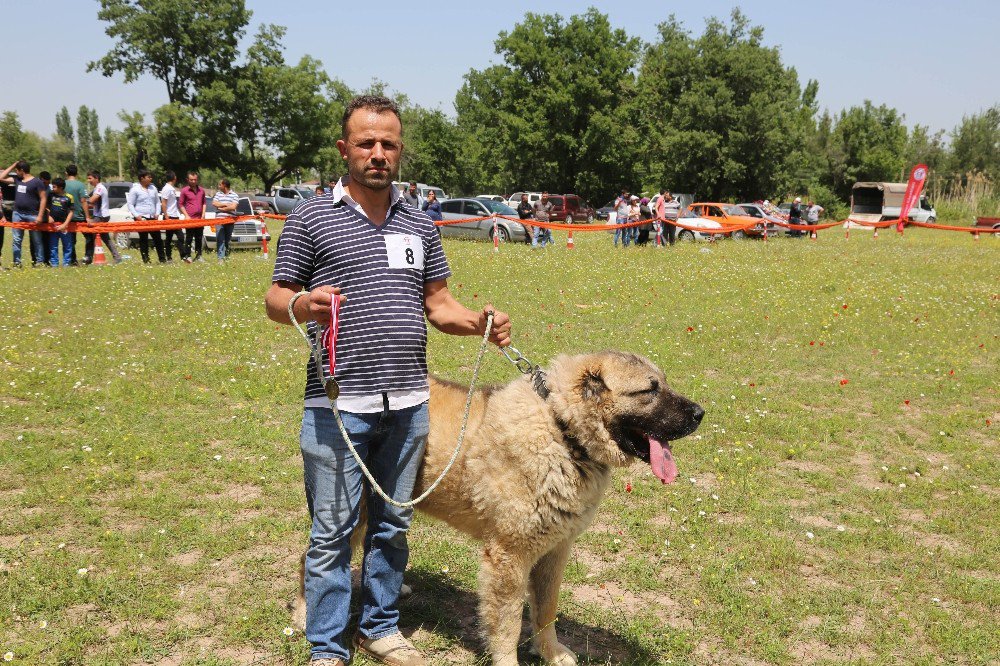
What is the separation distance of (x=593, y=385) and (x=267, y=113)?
176ft

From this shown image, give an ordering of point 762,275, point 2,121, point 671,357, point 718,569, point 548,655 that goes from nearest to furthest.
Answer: point 548,655 < point 718,569 < point 671,357 < point 762,275 < point 2,121

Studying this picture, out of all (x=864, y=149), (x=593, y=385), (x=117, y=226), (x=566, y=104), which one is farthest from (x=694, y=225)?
(x=864, y=149)

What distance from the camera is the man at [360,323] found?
9.62ft

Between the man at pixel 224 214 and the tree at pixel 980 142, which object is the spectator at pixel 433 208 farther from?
the tree at pixel 980 142

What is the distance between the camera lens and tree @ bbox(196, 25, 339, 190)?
49.2 metres

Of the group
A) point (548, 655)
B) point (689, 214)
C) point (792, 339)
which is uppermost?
point (689, 214)

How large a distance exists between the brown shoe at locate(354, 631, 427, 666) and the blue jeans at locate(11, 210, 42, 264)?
50.3ft

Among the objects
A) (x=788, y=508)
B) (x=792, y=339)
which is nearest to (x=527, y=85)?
(x=792, y=339)

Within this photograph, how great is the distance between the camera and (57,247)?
15.4 metres

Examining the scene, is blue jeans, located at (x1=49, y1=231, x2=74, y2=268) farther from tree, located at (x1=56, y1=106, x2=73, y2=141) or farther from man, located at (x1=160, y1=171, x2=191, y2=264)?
tree, located at (x1=56, y1=106, x2=73, y2=141)

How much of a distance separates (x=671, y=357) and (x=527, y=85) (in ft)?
170

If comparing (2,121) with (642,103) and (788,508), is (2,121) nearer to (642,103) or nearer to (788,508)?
(642,103)

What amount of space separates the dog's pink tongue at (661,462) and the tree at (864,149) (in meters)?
70.3

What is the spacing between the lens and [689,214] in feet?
99.1
